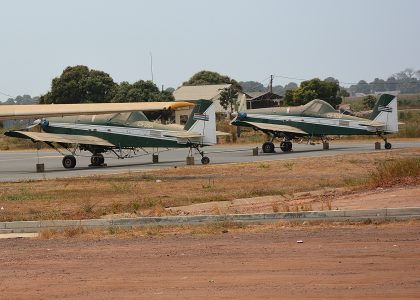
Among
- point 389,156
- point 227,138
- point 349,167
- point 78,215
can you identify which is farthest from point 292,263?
point 227,138

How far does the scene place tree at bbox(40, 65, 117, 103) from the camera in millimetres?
92812

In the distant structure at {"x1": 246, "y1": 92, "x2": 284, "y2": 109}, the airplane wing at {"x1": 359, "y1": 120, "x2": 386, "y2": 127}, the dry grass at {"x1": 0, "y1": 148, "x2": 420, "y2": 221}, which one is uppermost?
the distant structure at {"x1": 246, "y1": 92, "x2": 284, "y2": 109}

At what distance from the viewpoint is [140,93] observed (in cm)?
8869

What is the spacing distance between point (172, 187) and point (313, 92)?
63.8m

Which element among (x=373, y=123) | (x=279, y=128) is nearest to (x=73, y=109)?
(x=279, y=128)

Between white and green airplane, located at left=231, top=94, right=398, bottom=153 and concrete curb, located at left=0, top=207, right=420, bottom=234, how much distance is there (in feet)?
92.7

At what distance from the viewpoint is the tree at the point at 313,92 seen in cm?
8919

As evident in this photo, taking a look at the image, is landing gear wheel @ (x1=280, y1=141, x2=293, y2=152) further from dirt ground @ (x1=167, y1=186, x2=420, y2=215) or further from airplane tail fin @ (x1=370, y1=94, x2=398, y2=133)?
Answer: dirt ground @ (x1=167, y1=186, x2=420, y2=215)

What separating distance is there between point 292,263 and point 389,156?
25.6 meters

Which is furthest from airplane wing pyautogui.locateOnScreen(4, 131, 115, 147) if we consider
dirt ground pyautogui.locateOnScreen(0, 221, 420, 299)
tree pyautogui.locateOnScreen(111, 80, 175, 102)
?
tree pyautogui.locateOnScreen(111, 80, 175, 102)

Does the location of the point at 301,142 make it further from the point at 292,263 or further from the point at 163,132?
the point at 292,263

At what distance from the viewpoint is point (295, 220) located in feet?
59.5

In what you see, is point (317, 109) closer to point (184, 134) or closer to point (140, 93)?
point (184, 134)

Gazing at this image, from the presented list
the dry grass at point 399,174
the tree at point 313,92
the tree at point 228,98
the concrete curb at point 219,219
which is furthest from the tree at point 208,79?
the concrete curb at point 219,219
